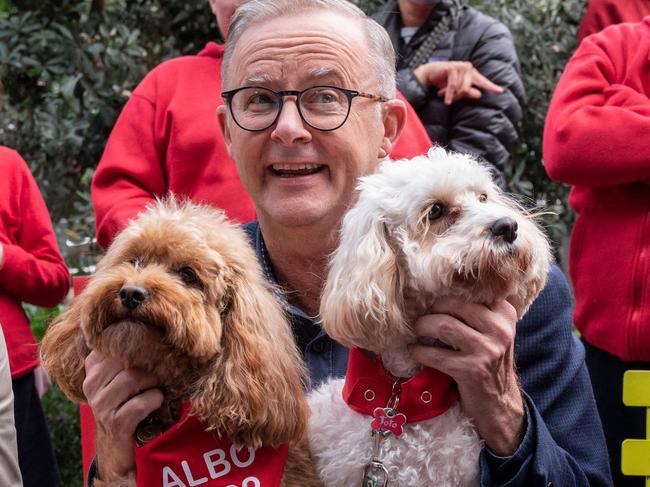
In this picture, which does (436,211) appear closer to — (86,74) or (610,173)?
(610,173)

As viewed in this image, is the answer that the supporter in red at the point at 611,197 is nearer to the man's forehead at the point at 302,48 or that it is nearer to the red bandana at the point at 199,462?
the man's forehead at the point at 302,48

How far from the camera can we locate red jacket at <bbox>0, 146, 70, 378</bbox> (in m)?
3.45

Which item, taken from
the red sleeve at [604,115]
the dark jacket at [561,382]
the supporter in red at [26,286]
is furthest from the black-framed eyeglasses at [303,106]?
the supporter in red at [26,286]

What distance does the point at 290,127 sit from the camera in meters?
2.17

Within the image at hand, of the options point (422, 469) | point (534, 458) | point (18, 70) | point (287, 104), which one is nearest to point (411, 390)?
point (422, 469)

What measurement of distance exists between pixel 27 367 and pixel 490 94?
7.03ft

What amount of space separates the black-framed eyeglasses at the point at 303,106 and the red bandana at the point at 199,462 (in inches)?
29.4

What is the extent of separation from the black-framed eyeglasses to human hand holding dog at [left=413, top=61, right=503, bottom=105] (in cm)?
143

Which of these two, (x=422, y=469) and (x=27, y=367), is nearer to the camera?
(x=422, y=469)

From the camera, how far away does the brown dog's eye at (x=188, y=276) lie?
2070 millimetres

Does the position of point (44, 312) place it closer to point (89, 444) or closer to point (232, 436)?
point (89, 444)

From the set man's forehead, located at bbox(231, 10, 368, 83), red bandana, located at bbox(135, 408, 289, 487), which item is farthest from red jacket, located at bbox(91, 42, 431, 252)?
red bandana, located at bbox(135, 408, 289, 487)

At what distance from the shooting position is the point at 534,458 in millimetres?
1896

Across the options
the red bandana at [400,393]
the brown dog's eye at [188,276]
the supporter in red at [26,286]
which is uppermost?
the brown dog's eye at [188,276]
